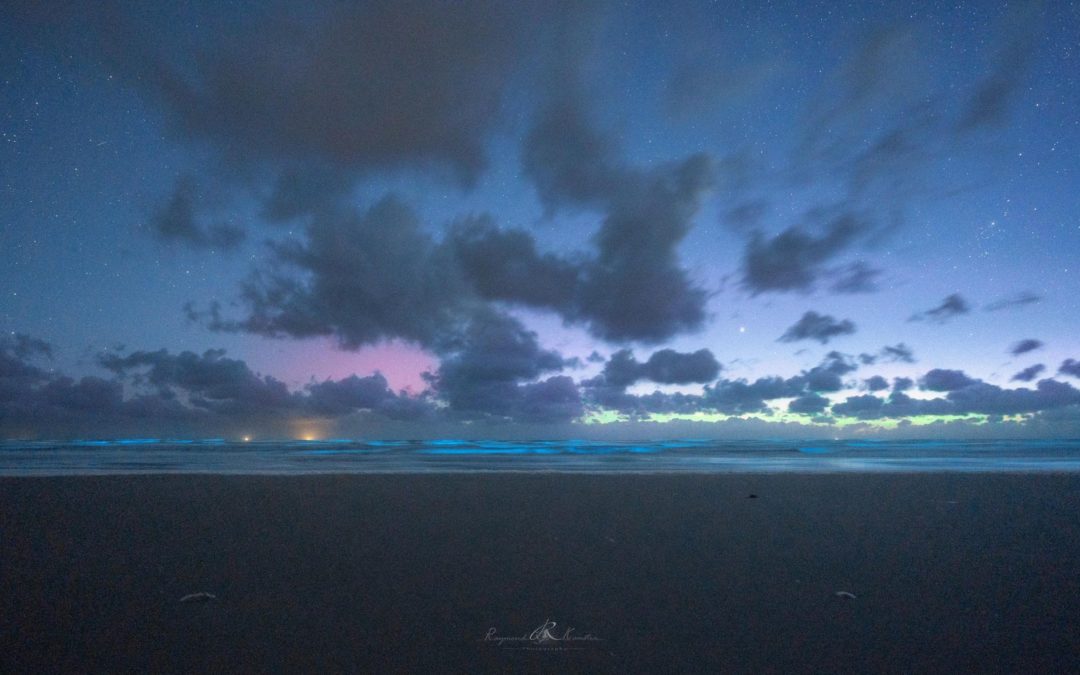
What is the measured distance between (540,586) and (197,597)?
3062 mm

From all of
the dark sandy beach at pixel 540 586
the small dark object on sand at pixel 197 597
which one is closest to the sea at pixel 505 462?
the dark sandy beach at pixel 540 586

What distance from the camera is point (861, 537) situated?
25.3 ft

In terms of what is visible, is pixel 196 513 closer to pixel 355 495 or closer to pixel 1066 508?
pixel 355 495

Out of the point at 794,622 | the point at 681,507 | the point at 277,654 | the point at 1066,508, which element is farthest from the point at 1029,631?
the point at 1066,508

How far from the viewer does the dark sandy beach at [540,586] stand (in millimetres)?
3984

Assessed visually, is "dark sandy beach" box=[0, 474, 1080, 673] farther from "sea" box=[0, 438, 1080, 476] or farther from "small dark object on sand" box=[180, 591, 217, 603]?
"sea" box=[0, 438, 1080, 476]

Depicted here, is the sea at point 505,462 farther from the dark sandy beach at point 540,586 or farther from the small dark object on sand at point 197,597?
the small dark object on sand at point 197,597

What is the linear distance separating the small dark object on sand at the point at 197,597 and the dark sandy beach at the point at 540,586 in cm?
13

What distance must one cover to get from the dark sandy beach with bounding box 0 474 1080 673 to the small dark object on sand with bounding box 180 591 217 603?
0.13m

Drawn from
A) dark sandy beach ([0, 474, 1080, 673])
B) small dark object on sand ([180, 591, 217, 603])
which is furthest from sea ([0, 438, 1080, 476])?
small dark object on sand ([180, 591, 217, 603])

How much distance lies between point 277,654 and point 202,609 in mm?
1342

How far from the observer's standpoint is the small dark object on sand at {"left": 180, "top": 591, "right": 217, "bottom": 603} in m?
5.05

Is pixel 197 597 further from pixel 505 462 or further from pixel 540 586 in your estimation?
pixel 505 462

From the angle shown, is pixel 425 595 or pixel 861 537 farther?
pixel 861 537
